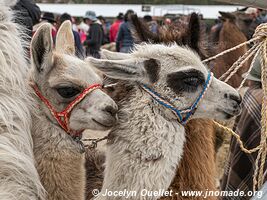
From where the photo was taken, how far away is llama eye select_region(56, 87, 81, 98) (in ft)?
8.23

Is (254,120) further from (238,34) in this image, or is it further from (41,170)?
(238,34)

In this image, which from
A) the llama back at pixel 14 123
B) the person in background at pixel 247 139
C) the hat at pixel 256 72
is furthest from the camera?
the person in background at pixel 247 139

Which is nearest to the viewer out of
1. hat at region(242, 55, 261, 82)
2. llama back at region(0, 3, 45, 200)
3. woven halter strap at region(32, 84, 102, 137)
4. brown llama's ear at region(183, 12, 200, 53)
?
llama back at region(0, 3, 45, 200)

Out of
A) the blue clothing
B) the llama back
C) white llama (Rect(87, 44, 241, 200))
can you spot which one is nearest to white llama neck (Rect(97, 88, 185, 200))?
white llama (Rect(87, 44, 241, 200))

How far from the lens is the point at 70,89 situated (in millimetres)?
2512

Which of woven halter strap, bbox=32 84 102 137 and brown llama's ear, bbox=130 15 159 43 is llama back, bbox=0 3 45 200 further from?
brown llama's ear, bbox=130 15 159 43

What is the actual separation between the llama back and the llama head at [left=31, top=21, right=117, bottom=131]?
0.11 m

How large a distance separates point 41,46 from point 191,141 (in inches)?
41.0

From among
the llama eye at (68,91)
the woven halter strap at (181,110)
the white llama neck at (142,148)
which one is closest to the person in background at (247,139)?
the woven halter strap at (181,110)

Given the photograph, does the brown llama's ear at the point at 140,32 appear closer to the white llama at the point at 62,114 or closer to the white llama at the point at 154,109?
the white llama at the point at 154,109

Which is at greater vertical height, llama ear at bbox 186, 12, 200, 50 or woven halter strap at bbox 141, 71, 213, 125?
llama ear at bbox 186, 12, 200, 50

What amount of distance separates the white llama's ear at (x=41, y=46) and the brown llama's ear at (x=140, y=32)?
2.38 ft

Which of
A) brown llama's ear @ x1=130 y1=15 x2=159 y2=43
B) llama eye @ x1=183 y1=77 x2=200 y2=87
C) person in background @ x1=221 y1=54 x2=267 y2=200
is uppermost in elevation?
brown llama's ear @ x1=130 y1=15 x2=159 y2=43

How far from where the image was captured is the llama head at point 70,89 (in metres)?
2.45
